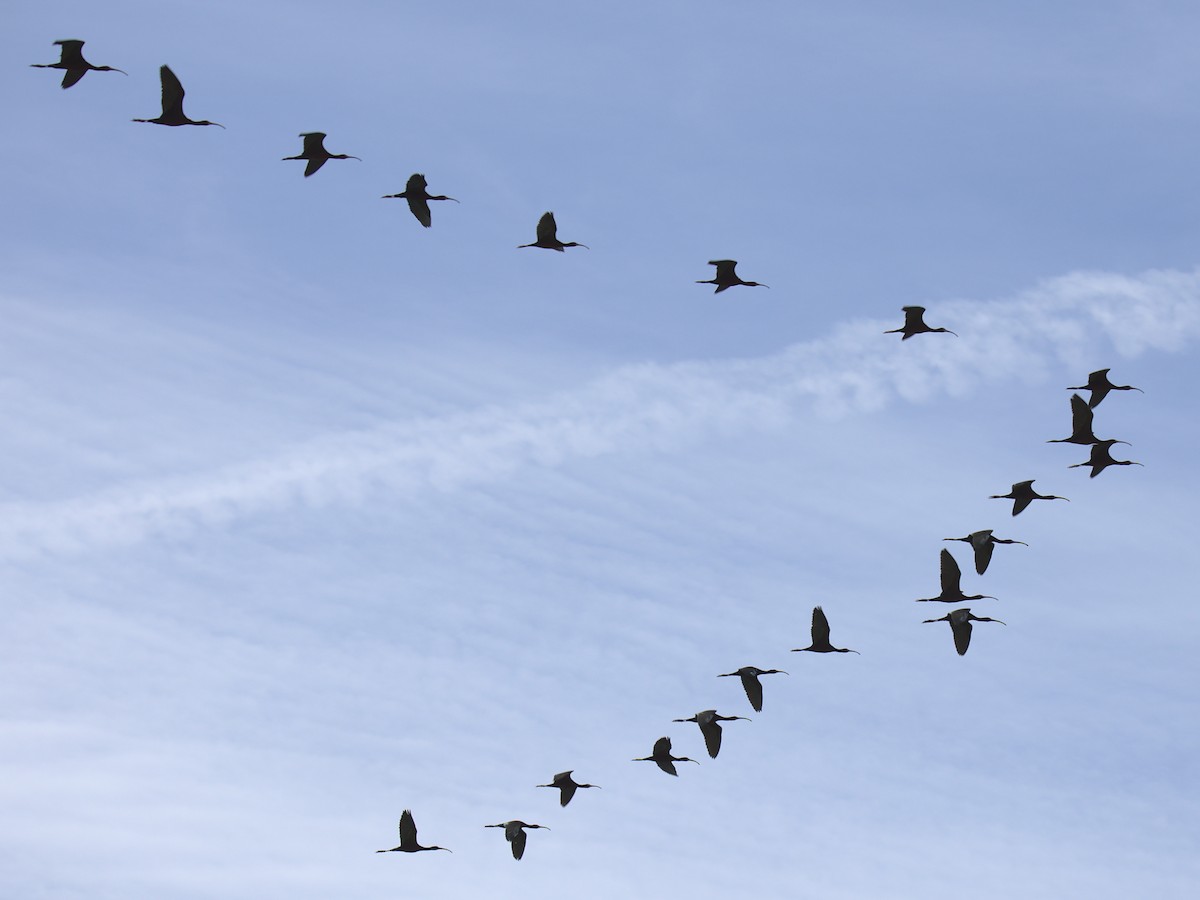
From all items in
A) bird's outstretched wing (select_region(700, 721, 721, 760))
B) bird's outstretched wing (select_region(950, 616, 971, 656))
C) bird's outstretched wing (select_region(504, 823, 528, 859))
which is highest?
bird's outstretched wing (select_region(950, 616, 971, 656))

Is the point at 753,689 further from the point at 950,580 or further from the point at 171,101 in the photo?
the point at 171,101

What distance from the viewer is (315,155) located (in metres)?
63.7

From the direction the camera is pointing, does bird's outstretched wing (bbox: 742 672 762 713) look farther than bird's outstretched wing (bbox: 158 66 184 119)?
Yes

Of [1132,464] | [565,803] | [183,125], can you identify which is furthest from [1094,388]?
[183,125]

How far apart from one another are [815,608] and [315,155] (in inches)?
864

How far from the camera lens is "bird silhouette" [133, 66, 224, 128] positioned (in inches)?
2372

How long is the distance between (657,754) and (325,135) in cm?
2287

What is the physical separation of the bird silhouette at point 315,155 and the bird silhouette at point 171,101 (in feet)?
11.9

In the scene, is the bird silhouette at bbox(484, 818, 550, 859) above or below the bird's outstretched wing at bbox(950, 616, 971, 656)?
below

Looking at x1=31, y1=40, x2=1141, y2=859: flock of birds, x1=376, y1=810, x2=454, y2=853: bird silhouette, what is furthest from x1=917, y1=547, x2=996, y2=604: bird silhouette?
x1=376, y1=810, x2=454, y2=853: bird silhouette

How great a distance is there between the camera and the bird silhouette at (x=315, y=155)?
208 ft

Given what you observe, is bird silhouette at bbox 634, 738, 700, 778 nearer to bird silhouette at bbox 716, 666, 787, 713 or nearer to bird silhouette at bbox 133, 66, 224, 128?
bird silhouette at bbox 716, 666, 787, 713

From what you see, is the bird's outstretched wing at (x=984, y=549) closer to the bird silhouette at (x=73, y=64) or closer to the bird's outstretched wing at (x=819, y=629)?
the bird's outstretched wing at (x=819, y=629)

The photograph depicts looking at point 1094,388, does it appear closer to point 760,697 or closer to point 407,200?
point 760,697
